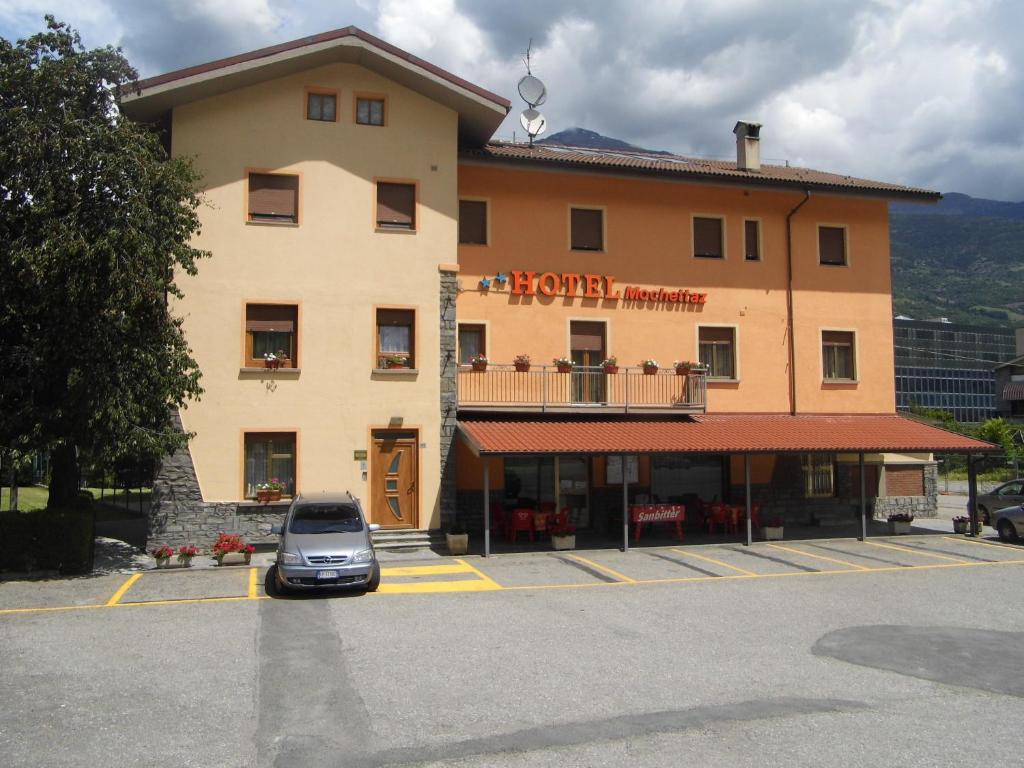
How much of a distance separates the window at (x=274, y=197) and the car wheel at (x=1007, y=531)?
63.6ft

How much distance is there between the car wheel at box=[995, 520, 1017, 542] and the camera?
2142cm

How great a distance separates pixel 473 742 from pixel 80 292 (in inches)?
444

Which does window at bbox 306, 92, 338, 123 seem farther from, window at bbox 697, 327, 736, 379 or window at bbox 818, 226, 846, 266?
window at bbox 818, 226, 846, 266

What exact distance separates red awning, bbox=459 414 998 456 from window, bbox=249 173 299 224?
664 centimetres

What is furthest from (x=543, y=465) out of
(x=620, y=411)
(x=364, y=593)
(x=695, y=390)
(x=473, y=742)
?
(x=473, y=742)

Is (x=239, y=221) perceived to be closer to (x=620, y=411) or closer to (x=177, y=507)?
(x=177, y=507)

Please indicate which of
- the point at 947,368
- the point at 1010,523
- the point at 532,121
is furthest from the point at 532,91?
the point at 947,368

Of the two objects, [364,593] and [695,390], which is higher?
[695,390]

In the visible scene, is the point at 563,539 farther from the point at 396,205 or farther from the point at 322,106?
the point at 322,106

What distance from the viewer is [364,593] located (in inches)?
561

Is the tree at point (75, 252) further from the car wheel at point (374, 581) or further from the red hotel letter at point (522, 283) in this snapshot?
the red hotel letter at point (522, 283)

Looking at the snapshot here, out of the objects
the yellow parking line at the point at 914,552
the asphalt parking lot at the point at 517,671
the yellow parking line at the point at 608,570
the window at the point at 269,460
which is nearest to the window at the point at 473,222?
the window at the point at 269,460

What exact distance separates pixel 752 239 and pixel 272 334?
1404 cm

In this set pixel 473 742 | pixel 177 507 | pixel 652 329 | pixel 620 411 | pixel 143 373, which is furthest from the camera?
pixel 652 329
